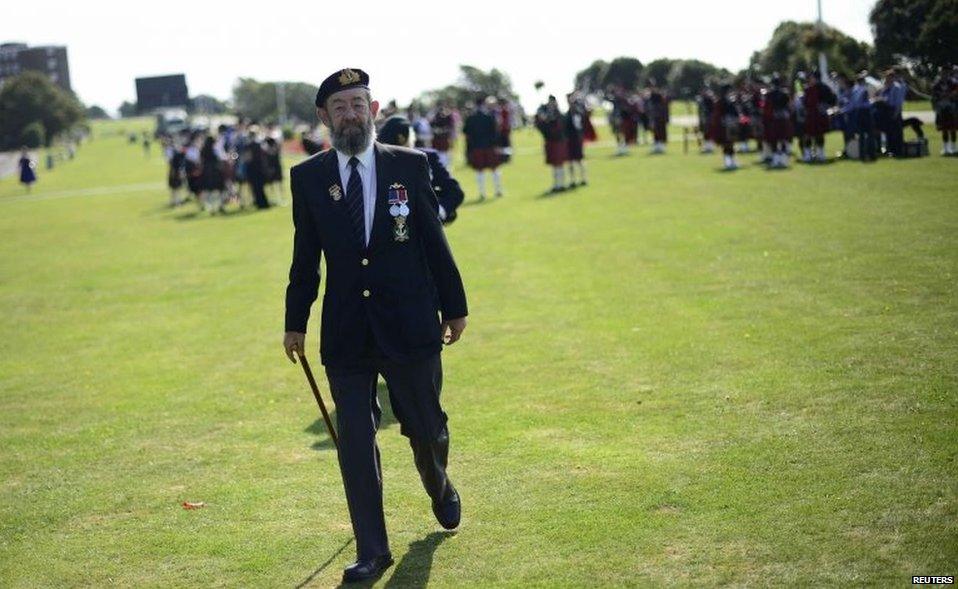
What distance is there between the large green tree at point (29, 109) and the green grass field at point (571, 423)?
124273mm

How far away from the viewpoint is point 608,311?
43.9 ft

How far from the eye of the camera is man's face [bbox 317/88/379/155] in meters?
6.03

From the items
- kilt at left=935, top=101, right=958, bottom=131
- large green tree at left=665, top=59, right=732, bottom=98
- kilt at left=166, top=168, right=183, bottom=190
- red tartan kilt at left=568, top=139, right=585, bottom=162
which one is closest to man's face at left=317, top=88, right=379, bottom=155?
kilt at left=935, top=101, right=958, bottom=131

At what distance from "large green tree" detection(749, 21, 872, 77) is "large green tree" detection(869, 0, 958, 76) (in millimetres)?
2547

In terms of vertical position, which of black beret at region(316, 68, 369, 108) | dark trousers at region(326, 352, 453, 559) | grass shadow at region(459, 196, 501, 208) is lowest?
dark trousers at region(326, 352, 453, 559)

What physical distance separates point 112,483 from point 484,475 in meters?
2.64

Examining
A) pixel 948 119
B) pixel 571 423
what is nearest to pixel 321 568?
pixel 571 423

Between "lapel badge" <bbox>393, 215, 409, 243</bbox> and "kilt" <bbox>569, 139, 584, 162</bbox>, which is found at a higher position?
"kilt" <bbox>569, 139, 584, 162</bbox>

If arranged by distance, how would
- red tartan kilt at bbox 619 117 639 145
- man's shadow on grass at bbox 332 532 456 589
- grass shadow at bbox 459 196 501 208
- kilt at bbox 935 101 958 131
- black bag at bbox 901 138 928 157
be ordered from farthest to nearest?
red tartan kilt at bbox 619 117 639 145
grass shadow at bbox 459 196 501 208
black bag at bbox 901 138 928 157
kilt at bbox 935 101 958 131
man's shadow on grass at bbox 332 532 456 589

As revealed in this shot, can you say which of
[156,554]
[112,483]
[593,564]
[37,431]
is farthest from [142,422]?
[593,564]

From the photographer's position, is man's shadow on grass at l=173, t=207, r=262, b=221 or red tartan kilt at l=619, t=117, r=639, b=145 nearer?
man's shadow on grass at l=173, t=207, r=262, b=221

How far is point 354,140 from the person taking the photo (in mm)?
6047

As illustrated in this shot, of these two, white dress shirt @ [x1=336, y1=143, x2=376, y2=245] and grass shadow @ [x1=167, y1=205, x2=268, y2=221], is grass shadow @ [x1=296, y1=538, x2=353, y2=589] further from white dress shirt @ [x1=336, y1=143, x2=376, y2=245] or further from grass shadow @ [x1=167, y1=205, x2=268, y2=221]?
grass shadow @ [x1=167, y1=205, x2=268, y2=221]

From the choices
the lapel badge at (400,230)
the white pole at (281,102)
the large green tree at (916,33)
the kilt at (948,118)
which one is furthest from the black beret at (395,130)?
the white pole at (281,102)
